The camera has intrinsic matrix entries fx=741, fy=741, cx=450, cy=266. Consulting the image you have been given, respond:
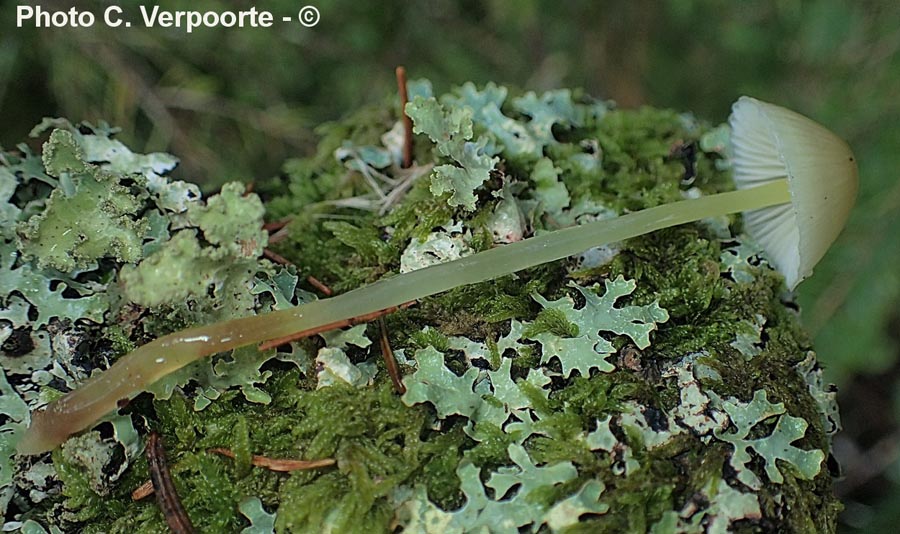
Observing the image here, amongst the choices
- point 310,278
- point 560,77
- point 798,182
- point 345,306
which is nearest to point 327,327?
point 345,306

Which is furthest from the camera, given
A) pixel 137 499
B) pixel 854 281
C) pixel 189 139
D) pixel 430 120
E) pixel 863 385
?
pixel 863 385

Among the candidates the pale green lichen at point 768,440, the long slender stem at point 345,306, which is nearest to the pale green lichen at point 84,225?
the long slender stem at point 345,306

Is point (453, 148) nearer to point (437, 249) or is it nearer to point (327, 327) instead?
point (437, 249)

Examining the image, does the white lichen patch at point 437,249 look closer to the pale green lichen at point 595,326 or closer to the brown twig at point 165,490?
the pale green lichen at point 595,326

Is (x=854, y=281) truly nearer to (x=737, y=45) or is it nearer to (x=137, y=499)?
(x=737, y=45)

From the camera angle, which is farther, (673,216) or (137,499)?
(673,216)

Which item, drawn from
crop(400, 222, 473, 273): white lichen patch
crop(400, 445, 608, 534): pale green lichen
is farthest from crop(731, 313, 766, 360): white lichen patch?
crop(400, 222, 473, 273): white lichen patch

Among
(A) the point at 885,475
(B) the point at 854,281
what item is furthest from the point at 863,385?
(B) the point at 854,281
